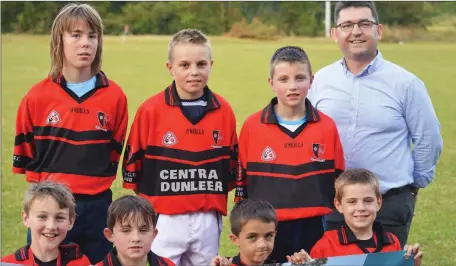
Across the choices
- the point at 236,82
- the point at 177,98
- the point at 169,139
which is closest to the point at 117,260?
the point at 169,139

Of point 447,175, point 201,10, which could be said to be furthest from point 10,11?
point 447,175

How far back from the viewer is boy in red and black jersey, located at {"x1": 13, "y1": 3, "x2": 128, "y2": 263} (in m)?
5.13

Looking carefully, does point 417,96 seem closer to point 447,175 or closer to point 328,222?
point 328,222

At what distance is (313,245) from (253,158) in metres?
0.66

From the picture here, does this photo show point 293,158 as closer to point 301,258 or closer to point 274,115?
point 274,115

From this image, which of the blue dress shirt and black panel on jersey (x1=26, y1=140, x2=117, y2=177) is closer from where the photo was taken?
black panel on jersey (x1=26, y1=140, x2=117, y2=177)

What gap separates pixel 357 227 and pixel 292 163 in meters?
0.56

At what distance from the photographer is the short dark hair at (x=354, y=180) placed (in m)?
4.80

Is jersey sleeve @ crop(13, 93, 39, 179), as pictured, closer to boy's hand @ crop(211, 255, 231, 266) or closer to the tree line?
boy's hand @ crop(211, 255, 231, 266)

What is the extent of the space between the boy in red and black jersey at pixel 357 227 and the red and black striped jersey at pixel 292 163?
0.20 m

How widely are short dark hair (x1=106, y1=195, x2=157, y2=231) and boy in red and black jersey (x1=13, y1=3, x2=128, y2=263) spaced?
72 centimetres

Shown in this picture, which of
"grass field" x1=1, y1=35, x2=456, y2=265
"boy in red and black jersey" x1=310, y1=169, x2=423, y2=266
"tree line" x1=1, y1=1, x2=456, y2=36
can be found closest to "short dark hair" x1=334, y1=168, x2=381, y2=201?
"boy in red and black jersey" x1=310, y1=169, x2=423, y2=266

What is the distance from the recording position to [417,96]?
5.33m

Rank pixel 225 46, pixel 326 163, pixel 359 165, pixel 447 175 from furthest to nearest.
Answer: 1. pixel 225 46
2. pixel 447 175
3. pixel 359 165
4. pixel 326 163
